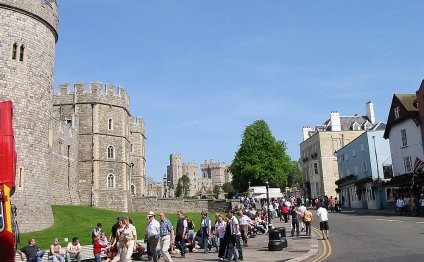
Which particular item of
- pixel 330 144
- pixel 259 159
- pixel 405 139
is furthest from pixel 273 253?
pixel 330 144

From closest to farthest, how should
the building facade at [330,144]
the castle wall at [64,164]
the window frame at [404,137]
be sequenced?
the window frame at [404,137]
the castle wall at [64,164]
the building facade at [330,144]

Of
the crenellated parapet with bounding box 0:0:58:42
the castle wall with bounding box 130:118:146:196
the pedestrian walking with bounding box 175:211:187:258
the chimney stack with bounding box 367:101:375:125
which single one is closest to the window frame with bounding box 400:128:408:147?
the pedestrian walking with bounding box 175:211:187:258

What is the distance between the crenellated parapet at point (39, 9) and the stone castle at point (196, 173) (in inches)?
5475

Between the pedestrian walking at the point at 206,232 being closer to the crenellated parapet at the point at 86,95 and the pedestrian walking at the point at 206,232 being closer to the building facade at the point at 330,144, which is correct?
the crenellated parapet at the point at 86,95

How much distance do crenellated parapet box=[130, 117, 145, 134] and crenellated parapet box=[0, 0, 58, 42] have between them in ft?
117

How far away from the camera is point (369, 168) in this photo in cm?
4656

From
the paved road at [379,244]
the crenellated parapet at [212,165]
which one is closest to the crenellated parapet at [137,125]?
the paved road at [379,244]

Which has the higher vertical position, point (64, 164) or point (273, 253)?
point (64, 164)

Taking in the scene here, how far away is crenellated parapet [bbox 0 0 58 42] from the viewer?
24586mm

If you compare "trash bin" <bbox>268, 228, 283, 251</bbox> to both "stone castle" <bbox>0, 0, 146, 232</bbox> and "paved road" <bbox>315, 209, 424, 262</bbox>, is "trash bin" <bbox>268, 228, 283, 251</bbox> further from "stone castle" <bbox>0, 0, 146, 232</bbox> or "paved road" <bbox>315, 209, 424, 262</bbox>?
"stone castle" <bbox>0, 0, 146, 232</bbox>

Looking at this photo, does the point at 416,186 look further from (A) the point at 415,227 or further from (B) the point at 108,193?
(B) the point at 108,193

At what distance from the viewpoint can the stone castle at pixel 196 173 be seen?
17088 cm

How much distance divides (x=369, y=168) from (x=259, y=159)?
2277cm

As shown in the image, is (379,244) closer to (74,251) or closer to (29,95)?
(74,251)
